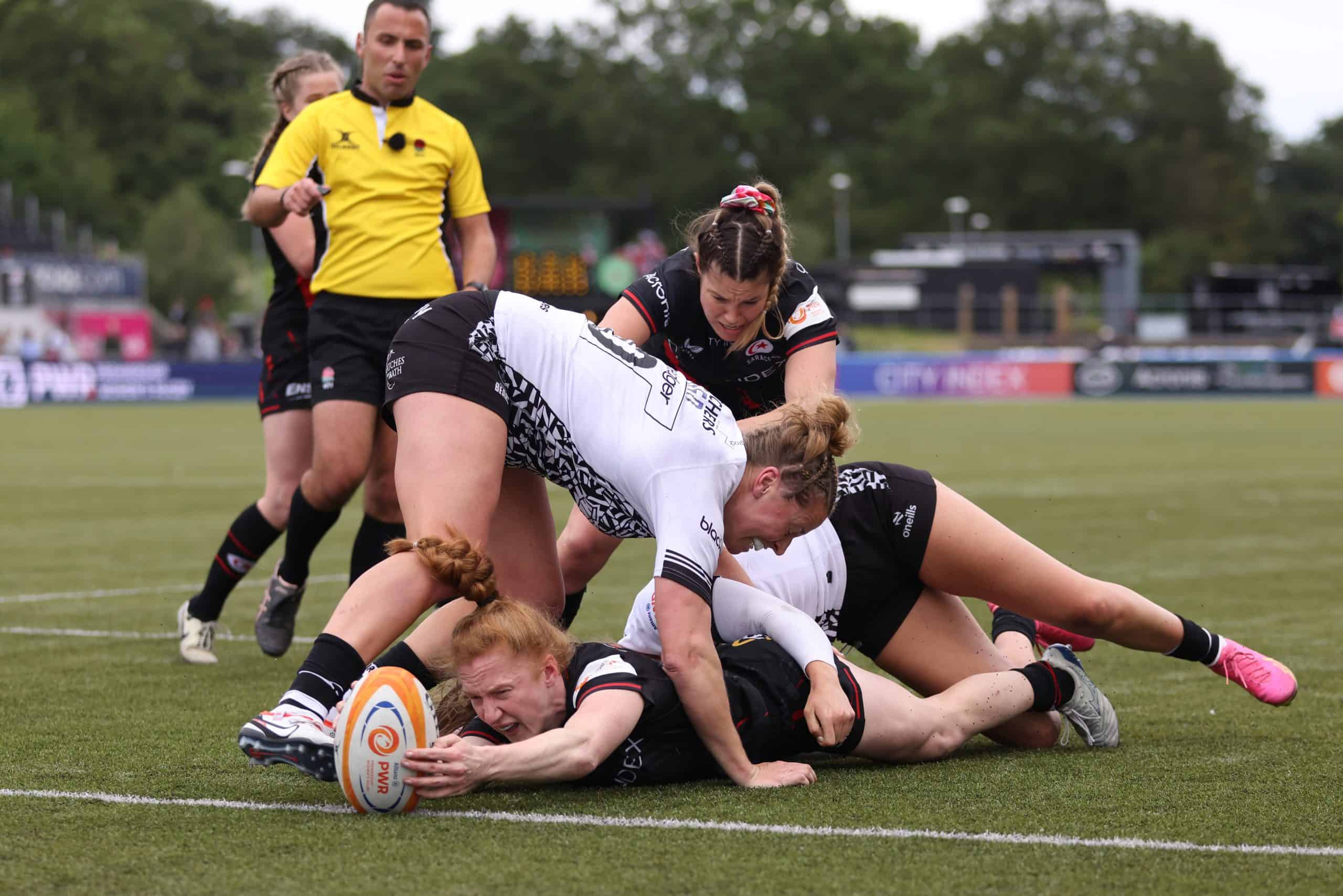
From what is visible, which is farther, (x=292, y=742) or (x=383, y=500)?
(x=383, y=500)

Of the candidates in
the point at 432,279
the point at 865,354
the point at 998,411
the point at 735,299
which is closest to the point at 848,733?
the point at 735,299

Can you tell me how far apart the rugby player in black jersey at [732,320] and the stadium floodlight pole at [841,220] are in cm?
6947

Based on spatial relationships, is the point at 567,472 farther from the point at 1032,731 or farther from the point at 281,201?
the point at 281,201

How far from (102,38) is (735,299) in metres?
79.0

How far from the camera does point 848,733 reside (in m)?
4.43

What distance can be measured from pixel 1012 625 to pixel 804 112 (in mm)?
83485

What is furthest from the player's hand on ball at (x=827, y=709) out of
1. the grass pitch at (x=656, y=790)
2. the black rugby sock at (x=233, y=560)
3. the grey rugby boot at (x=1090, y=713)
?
the black rugby sock at (x=233, y=560)

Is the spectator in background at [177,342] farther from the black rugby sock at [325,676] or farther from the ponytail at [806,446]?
the ponytail at [806,446]

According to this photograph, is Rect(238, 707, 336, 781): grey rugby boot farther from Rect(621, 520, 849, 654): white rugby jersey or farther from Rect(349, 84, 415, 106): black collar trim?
Rect(349, 84, 415, 106): black collar trim

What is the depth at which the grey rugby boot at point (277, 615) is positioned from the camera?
6.35 metres

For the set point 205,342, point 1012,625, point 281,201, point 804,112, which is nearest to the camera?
point 1012,625

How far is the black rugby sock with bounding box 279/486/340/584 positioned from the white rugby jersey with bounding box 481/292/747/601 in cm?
174

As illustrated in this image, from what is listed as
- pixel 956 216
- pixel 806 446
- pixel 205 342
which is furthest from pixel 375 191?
pixel 956 216

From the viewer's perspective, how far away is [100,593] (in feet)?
27.8
